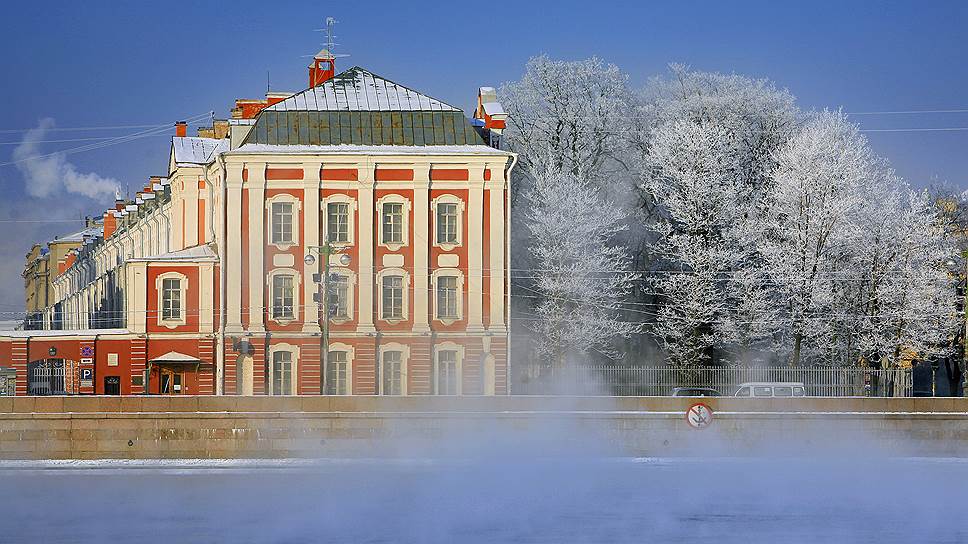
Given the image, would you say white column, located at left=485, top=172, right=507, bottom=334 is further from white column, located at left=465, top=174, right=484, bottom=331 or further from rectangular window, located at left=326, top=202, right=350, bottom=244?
rectangular window, located at left=326, top=202, right=350, bottom=244

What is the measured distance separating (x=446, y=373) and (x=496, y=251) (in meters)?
5.03

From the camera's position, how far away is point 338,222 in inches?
2304

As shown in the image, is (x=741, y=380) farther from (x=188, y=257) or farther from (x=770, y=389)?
(x=188, y=257)

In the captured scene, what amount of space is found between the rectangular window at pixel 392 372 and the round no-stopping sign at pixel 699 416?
14512mm

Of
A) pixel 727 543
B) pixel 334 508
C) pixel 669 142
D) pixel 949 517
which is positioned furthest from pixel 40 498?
pixel 669 142

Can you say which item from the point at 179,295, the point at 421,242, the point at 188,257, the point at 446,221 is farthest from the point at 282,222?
the point at 446,221

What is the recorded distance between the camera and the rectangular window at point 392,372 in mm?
Answer: 58062

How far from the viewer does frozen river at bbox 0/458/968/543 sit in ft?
107

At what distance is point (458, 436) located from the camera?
4681 cm

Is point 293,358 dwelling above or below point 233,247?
below

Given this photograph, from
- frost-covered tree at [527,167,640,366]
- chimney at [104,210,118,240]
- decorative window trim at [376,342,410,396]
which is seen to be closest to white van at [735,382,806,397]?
frost-covered tree at [527,167,640,366]

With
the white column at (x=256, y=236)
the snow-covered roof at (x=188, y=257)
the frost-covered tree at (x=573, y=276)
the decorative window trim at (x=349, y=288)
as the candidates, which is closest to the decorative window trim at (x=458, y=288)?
the decorative window trim at (x=349, y=288)

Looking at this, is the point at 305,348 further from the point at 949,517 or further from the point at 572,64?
the point at 949,517

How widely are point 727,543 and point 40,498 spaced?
1799 cm
